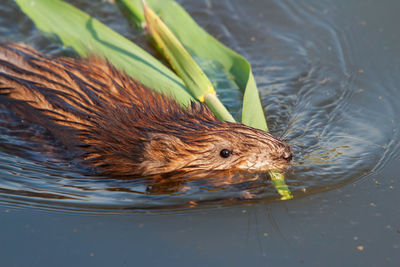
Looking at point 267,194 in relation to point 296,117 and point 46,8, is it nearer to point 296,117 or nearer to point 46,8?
point 296,117

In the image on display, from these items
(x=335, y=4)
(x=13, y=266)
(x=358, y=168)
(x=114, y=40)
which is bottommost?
(x=13, y=266)

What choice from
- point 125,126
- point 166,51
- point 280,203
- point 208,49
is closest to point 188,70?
point 166,51

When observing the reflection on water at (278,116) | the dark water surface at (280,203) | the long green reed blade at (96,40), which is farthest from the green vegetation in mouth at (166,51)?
the dark water surface at (280,203)

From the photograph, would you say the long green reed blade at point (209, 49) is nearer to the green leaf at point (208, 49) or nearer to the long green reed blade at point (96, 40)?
the green leaf at point (208, 49)

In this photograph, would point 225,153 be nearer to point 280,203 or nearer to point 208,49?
point 280,203

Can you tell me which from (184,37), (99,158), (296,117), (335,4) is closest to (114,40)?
(184,37)

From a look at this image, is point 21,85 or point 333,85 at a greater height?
point 333,85

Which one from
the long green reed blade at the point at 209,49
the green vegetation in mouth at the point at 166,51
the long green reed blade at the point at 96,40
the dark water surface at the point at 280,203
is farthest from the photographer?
the long green reed blade at the point at 96,40
